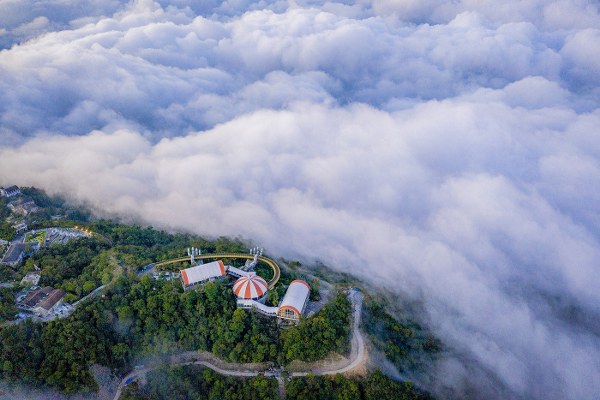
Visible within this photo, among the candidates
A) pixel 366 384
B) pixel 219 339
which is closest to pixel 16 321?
pixel 219 339

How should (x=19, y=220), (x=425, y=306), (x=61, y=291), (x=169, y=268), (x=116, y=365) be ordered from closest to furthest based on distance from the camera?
1. (x=116, y=365)
2. (x=61, y=291)
3. (x=169, y=268)
4. (x=425, y=306)
5. (x=19, y=220)

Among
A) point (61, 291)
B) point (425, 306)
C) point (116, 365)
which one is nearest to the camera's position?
point (116, 365)

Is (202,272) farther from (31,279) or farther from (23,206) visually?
(23,206)

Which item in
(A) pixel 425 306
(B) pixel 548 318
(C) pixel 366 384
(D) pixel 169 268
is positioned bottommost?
(B) pixel 548 318

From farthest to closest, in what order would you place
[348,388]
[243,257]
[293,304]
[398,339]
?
[243,257] → [398,339] → [293,304] → [348,388]

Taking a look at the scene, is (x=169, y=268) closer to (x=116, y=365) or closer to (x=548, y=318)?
(x=116, y=365)

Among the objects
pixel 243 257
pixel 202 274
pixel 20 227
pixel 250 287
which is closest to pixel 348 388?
pixel 250 287
